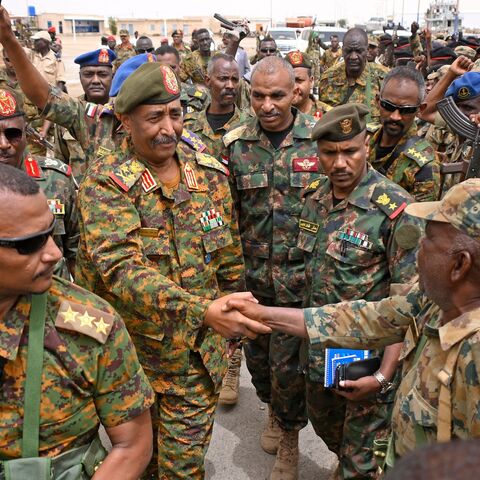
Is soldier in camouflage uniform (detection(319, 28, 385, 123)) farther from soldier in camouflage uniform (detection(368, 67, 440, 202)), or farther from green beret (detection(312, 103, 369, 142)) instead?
green beret (detection(312, 103, 369, 142))

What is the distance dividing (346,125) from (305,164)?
32.8 inches

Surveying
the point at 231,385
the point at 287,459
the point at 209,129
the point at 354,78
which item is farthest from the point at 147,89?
the point at 354,78

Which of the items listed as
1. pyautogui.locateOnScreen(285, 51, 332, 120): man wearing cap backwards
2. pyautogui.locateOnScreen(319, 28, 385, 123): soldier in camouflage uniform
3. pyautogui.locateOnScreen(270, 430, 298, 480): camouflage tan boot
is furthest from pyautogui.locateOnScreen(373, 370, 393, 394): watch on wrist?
pyautogui.locateOnScreen(319, 28, 385, 123): soldier in camouflage uniform

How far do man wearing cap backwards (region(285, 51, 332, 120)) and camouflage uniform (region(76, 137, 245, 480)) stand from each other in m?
3.13

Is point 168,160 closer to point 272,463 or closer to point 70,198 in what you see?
point 70,198

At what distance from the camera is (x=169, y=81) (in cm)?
299

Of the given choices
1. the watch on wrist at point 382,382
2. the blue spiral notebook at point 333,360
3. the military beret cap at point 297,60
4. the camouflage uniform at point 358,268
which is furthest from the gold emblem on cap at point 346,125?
the military beret cap at point 297,60

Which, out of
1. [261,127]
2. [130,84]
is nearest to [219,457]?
[261,127]

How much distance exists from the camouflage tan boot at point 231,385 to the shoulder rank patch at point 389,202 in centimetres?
204

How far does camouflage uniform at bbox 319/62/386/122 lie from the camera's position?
831cm

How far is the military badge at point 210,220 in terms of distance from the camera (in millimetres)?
3150

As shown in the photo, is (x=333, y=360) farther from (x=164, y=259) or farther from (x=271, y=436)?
(x=271, y=436)

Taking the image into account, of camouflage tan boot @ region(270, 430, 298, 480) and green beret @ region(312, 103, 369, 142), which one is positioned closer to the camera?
green beret @ region(312, 103, 369, 142)

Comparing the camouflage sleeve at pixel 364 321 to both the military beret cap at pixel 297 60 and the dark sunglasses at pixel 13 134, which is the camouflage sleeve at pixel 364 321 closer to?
the dark sunglasses at pixel 13 134
